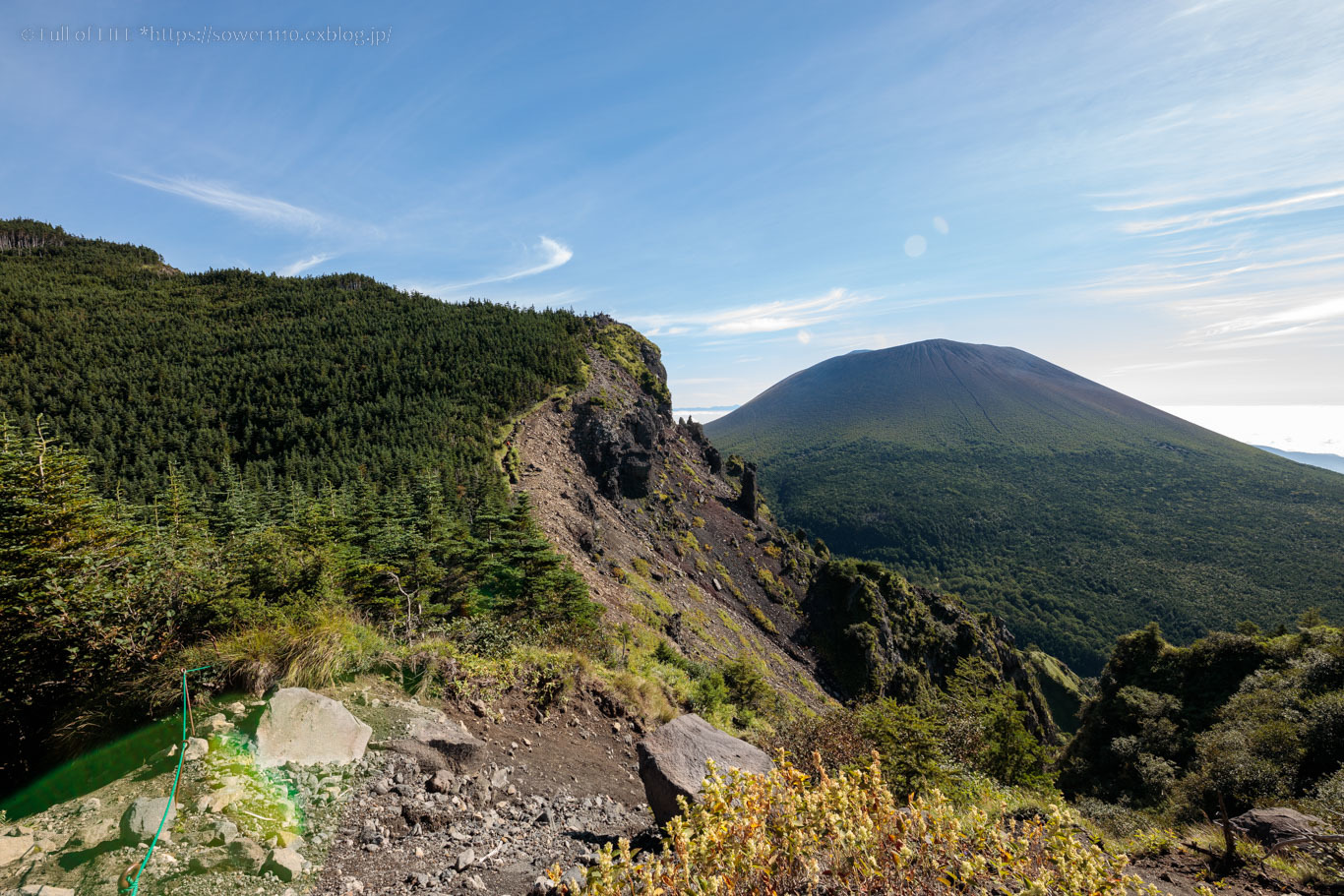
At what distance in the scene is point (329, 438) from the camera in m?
41.9

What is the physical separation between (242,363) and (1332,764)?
89.4m

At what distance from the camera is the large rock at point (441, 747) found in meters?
6.25

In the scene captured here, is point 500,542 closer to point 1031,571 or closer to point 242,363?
point 242,363

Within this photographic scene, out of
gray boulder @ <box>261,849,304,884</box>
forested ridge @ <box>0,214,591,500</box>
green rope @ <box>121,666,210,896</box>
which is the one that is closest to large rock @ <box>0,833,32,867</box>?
green rope @ <box>121,666,210,896</box>

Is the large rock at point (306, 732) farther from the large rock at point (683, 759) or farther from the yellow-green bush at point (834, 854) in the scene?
the yellow-green bush at point (834, 854)

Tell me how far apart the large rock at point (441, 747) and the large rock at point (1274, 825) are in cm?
1052

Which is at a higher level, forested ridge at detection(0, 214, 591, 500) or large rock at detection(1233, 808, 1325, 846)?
forested ridge at detection(0, 214, 591, 500)

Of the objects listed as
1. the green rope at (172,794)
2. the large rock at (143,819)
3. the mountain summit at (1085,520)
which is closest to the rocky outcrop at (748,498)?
the green rope at (172,794)

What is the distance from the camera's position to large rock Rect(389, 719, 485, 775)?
625cm

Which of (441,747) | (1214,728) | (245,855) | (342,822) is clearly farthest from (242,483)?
(1214,728)

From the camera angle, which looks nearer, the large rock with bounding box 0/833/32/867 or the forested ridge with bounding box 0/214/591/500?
the large rock with bounding box 0/833/32/867

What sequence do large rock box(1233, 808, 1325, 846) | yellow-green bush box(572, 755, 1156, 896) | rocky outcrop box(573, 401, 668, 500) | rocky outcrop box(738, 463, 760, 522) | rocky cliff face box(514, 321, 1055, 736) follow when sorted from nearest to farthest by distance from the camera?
1. yellow-green bush box(572, 755, 1156, 896)
2. large rock box(1233, 808, 1325, 846)
3. rocky cliff face box(514, 321, 1055, 736)
4. rocky outcrop box(573, 401, 668, 500)
5. rocky outcrop box(738, 463, 760, 522)

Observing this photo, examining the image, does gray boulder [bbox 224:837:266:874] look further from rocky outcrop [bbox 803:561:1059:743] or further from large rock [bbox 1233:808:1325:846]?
rocky outcrop [bbox 803:561:1059:743]

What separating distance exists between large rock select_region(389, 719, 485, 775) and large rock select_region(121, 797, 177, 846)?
2135 millimetres
